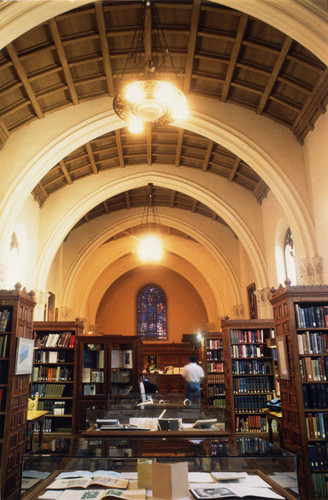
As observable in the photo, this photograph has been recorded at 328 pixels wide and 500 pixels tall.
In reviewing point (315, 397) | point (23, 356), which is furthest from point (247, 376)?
point (23, 356)

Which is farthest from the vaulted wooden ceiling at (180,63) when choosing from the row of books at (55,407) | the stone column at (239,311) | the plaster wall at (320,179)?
the stone column at (239,311)

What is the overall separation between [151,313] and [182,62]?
51.3ft

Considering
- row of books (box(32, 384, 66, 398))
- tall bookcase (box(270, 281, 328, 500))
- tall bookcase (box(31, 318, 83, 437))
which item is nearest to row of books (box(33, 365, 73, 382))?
tall bookcase (box(31, 318, 83, 437))

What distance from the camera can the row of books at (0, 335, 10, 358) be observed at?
563 centimetres

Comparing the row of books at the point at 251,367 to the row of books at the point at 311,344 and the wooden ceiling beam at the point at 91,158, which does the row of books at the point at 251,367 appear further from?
the wooden ceiling beam at the point at 91,158

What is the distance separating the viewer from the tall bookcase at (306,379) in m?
5.12

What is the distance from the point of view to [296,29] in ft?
22.2

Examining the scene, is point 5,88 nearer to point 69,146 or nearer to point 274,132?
point 69,146

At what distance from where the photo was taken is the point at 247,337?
8.67 meters

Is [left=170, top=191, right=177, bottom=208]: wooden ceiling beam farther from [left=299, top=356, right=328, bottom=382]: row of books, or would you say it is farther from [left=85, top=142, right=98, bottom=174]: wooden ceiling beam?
[left=299, top=356, right=328, bottom=382]: row of books

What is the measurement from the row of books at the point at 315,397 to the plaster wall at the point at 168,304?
55.9ft

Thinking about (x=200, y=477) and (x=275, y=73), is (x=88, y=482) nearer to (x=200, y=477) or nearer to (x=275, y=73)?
(x=200, y=477)

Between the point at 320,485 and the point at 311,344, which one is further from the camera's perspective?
the point at 311,344

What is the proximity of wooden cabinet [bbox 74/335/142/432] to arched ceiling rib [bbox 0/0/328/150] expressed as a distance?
5.25m
